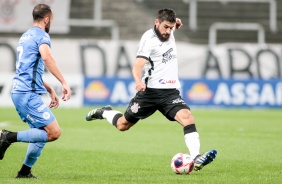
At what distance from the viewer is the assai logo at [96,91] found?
2642 cm

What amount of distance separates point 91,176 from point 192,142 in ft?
4.60

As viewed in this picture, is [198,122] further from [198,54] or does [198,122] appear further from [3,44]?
[3,44]

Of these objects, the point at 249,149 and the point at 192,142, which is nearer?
the point at 192,142

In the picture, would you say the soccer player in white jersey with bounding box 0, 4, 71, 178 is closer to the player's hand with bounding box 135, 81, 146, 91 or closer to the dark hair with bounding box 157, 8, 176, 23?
the player's hand with bounding box 135, 81, 146, 91

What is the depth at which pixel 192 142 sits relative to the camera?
991 cm

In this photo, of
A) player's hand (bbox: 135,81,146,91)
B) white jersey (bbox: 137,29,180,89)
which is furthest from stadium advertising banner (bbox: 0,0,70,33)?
player's hand (bbox: 135,81,146,91)

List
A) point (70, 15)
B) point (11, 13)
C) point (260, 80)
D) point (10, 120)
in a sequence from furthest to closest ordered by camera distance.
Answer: point (70, 15), point (11, 13), point (260, 80), point (10, 120)

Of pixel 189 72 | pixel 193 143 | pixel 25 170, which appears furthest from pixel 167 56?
pixel 189 72

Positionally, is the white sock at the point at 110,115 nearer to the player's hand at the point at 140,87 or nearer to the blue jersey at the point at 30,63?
the player's hand at the point at 140,87

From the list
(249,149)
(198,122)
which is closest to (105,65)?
(198,122)

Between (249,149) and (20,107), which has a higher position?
(20,107)

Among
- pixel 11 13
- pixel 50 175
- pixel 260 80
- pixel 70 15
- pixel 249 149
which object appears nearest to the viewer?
pixel 50 175

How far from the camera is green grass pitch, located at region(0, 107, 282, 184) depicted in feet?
31.7

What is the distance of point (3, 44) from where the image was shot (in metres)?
27.7
